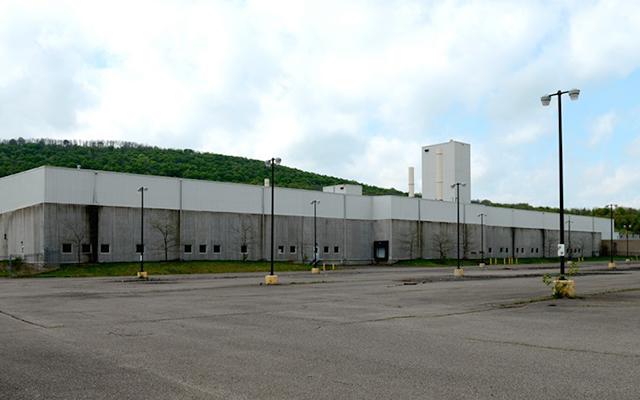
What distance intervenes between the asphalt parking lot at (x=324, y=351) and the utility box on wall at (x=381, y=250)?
217ft

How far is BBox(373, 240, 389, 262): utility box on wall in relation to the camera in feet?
290

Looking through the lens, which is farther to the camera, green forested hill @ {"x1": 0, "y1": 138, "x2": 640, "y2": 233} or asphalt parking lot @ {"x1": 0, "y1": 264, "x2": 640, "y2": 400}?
green forested hill @ {"x1": 0, "y1": 138, "x2": 640, "y2": 233}

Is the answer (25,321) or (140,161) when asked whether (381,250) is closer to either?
(140,161)

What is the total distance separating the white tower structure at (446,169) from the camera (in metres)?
99.3

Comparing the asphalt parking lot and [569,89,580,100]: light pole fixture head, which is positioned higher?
[569,89,580,100]: light pole fixture head

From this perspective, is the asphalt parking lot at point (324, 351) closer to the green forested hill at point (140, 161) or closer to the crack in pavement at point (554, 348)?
the crack in pavement at point (554, 348)

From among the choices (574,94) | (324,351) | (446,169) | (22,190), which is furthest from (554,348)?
(446,169)

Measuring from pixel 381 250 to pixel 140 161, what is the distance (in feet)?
203

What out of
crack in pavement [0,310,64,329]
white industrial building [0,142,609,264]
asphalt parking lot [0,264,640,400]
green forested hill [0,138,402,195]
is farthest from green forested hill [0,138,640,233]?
asphalt parking lot [0,264,640,400]

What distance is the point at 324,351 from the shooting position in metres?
12.1

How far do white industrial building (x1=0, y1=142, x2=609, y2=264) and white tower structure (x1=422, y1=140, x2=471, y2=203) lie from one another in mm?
184

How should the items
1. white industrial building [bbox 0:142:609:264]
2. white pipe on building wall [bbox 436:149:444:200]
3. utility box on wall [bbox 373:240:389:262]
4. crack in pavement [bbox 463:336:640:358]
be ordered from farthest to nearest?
white pipe on building wall [bbox 436:149:444:200], utility box on wall [bbox 373:240:389:262], white industrial building [bbox 0:142:609:264], crack in pavement [bbox 463:336:640:358]

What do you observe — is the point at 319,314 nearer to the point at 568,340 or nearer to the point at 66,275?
the point at 568,340

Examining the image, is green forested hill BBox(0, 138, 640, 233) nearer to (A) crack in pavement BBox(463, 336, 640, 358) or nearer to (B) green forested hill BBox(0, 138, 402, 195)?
(B) green forested hill BBox(0, 138, 402, 195)
